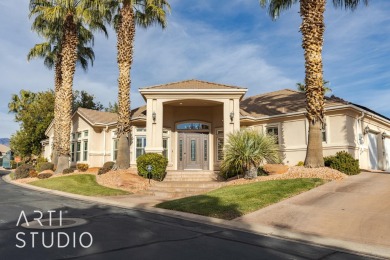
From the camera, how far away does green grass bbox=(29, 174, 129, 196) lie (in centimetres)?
1462

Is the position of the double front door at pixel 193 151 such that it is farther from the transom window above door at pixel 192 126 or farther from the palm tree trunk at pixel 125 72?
the palm tree trunk at pixel 125 72

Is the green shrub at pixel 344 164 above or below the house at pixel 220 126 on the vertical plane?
below

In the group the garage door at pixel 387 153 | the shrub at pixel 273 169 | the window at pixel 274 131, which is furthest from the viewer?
the garage door at pixel 387 153

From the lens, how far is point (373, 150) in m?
20.1

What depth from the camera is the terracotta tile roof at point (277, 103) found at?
20.1 metres

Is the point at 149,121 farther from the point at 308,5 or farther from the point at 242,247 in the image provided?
the point at 242,247

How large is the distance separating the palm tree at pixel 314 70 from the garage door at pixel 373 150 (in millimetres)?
7022

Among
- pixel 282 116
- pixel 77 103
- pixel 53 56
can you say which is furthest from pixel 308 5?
pixel 77 103

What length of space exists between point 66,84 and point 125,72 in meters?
6.74

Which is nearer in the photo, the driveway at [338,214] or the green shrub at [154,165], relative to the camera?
the driveway at [338,214]

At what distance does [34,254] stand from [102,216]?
373 centimetres

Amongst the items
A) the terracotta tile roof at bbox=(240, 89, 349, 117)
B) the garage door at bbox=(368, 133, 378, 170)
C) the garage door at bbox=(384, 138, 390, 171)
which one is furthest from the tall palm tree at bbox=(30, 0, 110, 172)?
the garage door at bbox=(384, 138, 390, 171)

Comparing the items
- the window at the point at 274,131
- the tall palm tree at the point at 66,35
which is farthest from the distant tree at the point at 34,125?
the window at the point at 274,131

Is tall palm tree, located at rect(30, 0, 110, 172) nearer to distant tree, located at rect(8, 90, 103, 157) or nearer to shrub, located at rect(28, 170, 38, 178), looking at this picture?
shrub, located at rect(28, 170, 38, 178)
